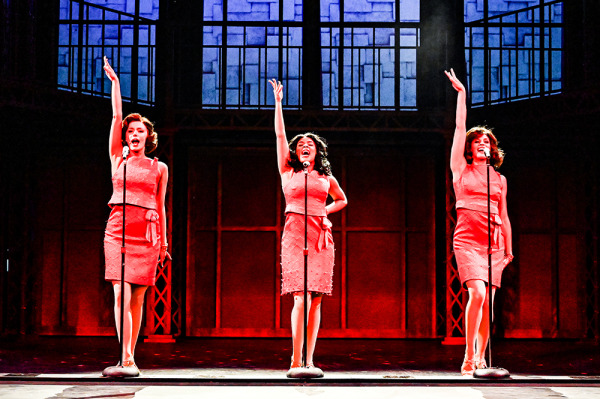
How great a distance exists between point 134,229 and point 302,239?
111 centimetres

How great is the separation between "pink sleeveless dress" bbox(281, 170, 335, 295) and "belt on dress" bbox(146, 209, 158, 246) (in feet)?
2.81

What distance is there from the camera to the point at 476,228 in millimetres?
5531

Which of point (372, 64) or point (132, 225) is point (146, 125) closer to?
point (132, 225)

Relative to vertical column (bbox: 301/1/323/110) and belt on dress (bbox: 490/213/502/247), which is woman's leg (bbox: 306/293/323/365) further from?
vertical column (bbox: 301/1/323/110)

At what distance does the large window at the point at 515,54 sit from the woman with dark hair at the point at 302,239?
4.52 m

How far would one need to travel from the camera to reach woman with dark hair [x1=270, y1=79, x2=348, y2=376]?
5.34m

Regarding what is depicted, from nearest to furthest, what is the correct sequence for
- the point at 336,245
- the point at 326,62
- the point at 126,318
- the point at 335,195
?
the point at 126,318 → the point at 335,195 → the point at 336,245 → the point at 326,62

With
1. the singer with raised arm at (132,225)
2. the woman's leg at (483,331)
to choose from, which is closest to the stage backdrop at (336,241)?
the woman's leg at (483,331)

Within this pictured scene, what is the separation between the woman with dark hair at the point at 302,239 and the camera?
534cm

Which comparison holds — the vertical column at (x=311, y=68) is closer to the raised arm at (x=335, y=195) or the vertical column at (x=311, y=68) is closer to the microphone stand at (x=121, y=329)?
the raised arm at (x=335, y=195)

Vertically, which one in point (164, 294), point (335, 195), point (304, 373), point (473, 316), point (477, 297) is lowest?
point (304, 373)

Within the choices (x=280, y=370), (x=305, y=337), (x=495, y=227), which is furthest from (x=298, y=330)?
(x=495, y=227)

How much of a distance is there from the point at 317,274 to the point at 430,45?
17.2 feet

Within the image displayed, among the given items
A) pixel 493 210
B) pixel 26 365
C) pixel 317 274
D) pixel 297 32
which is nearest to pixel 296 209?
→ pixel 317 274
